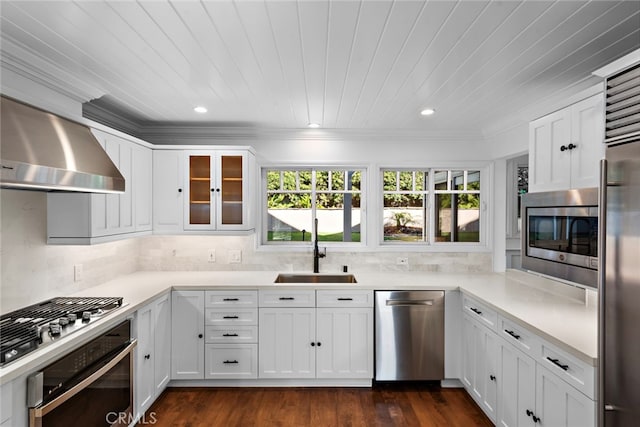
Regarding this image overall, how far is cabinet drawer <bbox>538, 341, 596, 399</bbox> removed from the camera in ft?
4.91

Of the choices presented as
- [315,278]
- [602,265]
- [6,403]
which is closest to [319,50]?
[602,265]

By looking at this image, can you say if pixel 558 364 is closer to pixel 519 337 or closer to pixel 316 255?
pixel 519 337

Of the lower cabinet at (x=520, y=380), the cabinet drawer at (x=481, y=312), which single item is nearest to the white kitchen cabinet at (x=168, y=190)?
the cabinet drawer at (x=481, y=312)

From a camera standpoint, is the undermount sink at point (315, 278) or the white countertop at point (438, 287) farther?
the undermount sink at point (315, 278)

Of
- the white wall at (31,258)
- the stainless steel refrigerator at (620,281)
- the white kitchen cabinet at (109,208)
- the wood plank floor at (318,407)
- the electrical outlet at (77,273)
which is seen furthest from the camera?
the electrical outlet at (77,273)

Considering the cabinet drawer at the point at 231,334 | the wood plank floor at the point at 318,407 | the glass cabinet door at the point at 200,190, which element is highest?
the glass cabinet door at the point at 200,190

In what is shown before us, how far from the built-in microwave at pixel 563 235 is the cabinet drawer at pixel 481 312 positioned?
47 cm

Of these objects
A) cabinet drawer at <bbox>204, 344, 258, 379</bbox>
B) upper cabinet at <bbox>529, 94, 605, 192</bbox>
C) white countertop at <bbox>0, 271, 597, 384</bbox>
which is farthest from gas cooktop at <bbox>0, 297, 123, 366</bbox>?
upper cabinet at <bbox>529, 94, 605, 192</bbox>

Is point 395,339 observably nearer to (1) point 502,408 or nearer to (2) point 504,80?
(1) point 502,408

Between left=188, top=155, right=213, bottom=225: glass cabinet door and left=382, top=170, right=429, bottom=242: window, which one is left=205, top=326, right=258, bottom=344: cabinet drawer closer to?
left=188, top=155, right=213, bottom=225: glass cabinet door

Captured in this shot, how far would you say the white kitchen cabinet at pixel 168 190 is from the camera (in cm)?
323

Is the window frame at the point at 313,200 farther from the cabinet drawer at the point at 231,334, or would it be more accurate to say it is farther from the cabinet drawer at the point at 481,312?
the cabinet drawer at the point at 481,312

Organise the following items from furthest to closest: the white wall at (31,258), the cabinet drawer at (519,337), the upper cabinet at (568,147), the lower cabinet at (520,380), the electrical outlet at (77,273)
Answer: the electrical outlet at (77,273) → the white wall at (31,258) → the cabinet drawer at (519,337) → the upper cabinet at (568,147) → the lower cabinet at (520,380)

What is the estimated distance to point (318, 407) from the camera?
2.70 meters
